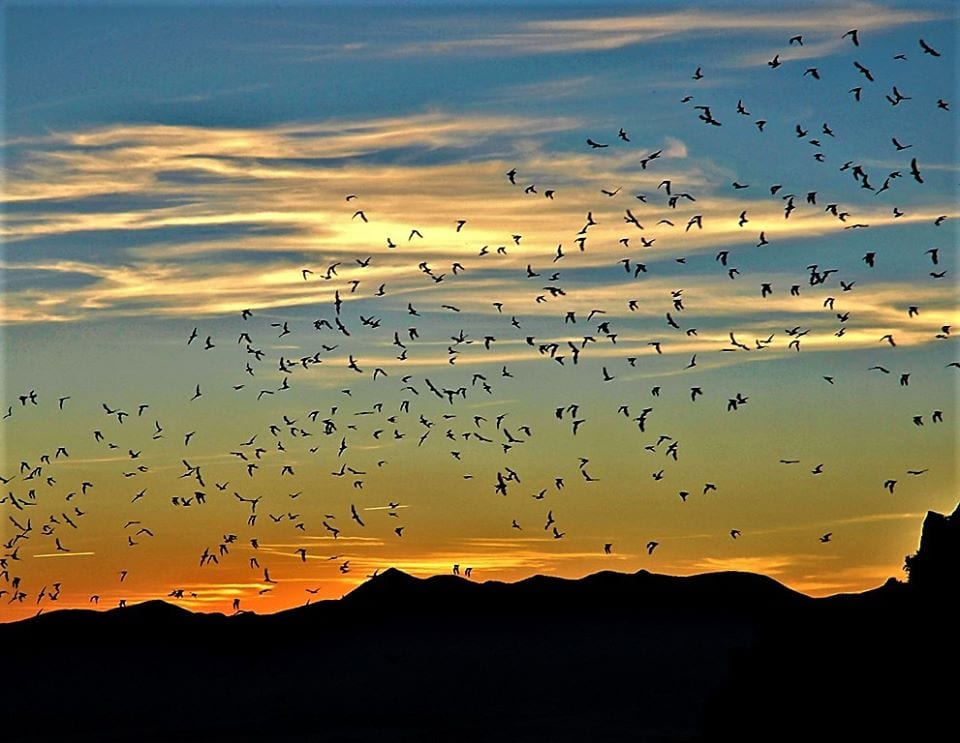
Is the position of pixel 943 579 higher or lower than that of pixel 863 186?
lower

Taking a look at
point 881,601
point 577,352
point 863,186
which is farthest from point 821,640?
point 863,186

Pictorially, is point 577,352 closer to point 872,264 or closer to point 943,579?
point 872,264

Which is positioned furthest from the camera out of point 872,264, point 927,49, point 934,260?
point 872,264

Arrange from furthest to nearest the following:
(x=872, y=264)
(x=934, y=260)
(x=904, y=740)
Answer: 1. (x=904, y=740)
2. (x=872, y=264)
3. (x=934, y=260)

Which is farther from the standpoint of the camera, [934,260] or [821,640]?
[821,640]

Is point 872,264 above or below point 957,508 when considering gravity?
above

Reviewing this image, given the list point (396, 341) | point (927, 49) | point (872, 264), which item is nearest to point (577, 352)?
point (396, 341)

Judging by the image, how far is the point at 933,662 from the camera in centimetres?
9850

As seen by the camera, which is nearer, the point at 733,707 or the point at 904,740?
the point at 904,740

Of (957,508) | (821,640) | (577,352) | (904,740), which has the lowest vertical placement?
(904,740)

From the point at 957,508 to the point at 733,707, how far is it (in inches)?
790

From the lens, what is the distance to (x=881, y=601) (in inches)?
4119

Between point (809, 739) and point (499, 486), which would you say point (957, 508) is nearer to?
point (809, 739)

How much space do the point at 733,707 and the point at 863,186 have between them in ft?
158
